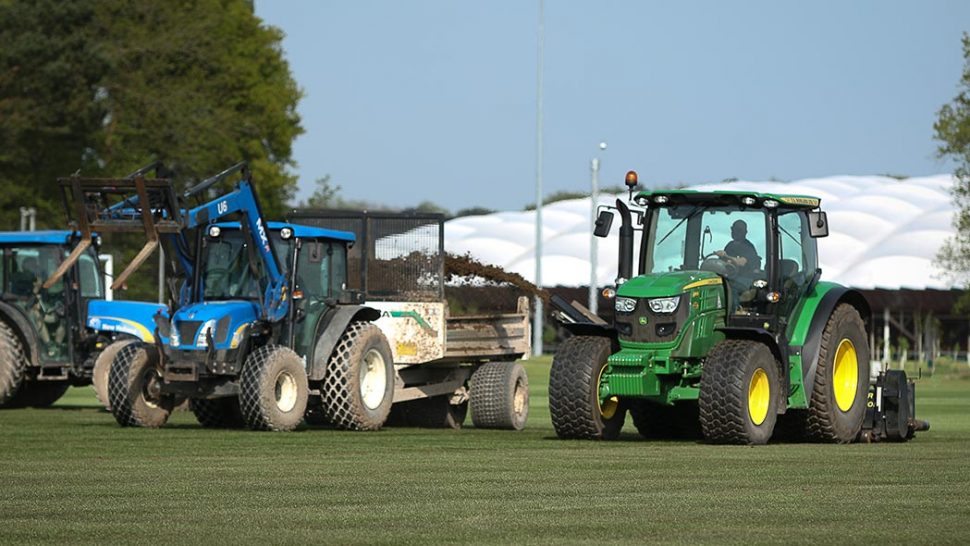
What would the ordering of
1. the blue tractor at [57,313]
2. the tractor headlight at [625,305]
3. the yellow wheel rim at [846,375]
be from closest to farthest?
1. the tractor headlight at [625,305]
2. the yellow wheel rim at [846,375]
3. the blue tractor at [57,313]

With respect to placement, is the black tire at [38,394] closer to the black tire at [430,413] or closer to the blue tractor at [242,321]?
the black tire at [430,413]

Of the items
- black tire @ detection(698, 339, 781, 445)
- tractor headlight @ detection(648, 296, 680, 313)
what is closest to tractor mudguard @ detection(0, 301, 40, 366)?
tractor headlight @ detection(648, 296, 680, 313)

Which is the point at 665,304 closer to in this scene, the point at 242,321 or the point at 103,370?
the point at 242,321

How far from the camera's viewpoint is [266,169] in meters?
66.2

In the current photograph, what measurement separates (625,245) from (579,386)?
157 centimetres

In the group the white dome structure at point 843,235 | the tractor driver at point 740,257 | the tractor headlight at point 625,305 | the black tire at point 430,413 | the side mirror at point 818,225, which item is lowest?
the black tire at point 430,413

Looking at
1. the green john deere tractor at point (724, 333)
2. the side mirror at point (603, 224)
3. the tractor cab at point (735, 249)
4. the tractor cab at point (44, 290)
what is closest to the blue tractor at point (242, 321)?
the green john deere tractor at point (724, 333)

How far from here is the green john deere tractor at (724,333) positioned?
16094 millimetres

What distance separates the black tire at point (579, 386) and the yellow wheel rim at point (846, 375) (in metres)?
2.30

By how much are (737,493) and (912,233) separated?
68851mm

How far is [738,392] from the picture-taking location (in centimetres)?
1569

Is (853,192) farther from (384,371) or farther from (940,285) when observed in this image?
(384,371)

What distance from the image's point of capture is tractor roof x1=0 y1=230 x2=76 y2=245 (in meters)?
23.5

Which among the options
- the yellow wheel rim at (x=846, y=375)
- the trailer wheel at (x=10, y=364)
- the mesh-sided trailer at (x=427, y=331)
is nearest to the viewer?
the yellow wheel rim at (x=846, y=375)
